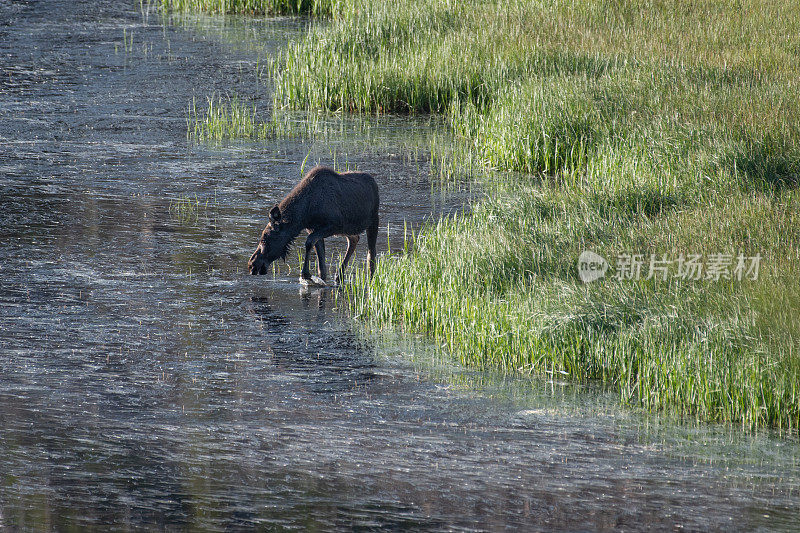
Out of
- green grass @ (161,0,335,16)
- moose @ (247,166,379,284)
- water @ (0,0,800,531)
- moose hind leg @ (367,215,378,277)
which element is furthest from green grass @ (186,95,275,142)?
green grass @ (161,0,335,16)

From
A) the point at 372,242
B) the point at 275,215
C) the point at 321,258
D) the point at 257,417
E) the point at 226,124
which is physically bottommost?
the point at 257,417

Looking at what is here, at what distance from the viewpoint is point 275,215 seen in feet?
34.7

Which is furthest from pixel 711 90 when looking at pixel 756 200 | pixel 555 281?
pixel 555 281

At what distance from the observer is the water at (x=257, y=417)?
666cm

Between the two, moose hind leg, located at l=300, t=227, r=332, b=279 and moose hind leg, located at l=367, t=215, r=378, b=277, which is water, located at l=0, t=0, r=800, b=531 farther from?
moose hind leg, located at l=367, t=215, r=378, b=277

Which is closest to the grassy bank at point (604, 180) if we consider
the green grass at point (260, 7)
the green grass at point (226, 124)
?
the green grass at point (226, 124)

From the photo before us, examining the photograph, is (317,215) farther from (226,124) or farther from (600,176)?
(226,124)

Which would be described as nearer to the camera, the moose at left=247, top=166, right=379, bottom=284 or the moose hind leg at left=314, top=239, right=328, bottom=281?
the moose at left=247, top=166, right=379, bottom=284

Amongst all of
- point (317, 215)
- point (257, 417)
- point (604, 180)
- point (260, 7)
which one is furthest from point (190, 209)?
point (260, 7)

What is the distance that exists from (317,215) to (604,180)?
3.78m

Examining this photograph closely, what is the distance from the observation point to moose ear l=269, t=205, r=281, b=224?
10516mm

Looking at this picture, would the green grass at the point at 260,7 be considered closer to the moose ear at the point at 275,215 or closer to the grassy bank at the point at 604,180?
the grassy bank at the point at 604,180

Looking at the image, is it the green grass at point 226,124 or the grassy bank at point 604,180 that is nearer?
the grassy bank at point 604,180

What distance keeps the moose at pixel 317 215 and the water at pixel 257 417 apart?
0.36 m
